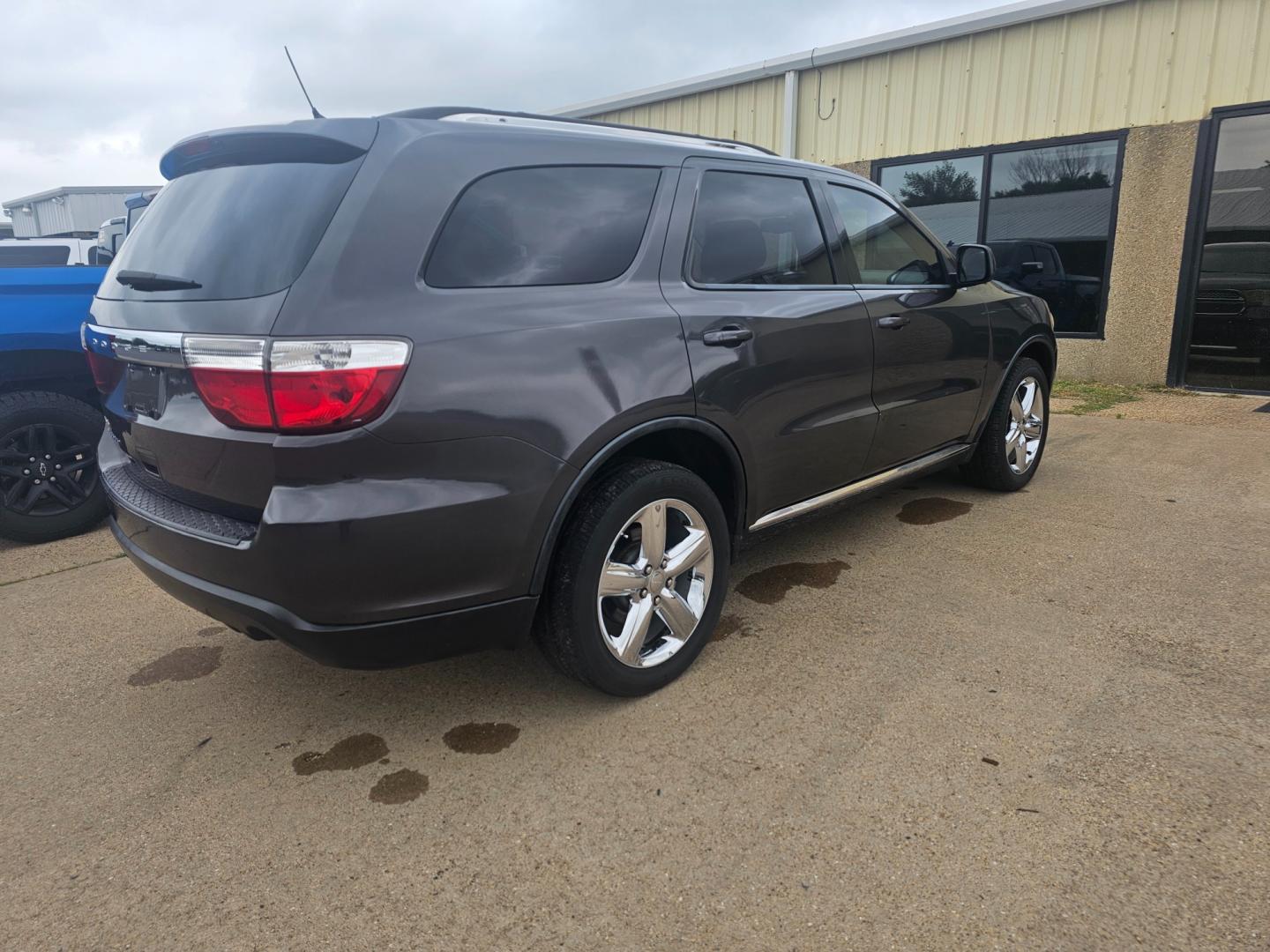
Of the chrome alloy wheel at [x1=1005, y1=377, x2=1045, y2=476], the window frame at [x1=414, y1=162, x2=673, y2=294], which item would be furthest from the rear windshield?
the chrome alloy wheel at [x1=1005, y1=377, x2=1045, y2=476]

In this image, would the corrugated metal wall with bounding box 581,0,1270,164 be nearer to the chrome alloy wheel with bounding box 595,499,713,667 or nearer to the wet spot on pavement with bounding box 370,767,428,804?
the chrome alloy wheel with bounding box 595,499,713,667

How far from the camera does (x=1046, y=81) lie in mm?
8078

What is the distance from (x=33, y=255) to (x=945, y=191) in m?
8.65

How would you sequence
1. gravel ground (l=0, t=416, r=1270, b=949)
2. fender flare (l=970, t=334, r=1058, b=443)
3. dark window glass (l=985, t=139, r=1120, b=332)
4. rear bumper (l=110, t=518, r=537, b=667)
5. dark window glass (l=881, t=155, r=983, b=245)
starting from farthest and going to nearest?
1. dark window glass (l=881, t=155, r=983, b=245)
2. dark window glass (l=985, t=139, r=1120, b=332)
3. fender flare (l=970, t=334, r=1058, b=443)
4. rear bumper (l=110, t=518, r=537, b=667)
5. gravel ground (l=0, t=416, r=1270, b=949)

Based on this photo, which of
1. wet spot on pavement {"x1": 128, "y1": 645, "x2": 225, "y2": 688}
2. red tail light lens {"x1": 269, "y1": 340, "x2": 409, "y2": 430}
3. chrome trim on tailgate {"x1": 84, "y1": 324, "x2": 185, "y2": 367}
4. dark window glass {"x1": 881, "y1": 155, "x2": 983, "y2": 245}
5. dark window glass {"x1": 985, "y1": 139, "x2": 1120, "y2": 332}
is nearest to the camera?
red tail light lens {"x1": 269, "y1": 340, "x2": 409, "y2": 430}

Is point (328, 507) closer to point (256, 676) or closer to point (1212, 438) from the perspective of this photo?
point (256, 676)

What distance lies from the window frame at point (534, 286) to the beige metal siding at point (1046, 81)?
708cm

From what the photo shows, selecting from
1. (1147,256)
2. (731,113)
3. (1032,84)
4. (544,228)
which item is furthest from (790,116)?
(544,228)

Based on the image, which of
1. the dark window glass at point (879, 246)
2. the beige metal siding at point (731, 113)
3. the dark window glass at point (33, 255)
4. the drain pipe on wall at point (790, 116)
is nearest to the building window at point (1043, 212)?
the drain pipe on wall at point (790, 116)

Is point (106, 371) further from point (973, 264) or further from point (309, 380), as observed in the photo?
point (973, 264)

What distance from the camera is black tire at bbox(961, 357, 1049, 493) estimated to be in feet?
14.5

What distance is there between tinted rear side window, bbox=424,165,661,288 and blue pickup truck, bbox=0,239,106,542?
3084 millimetres

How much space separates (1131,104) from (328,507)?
8.53 meters

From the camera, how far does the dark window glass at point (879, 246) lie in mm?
3439
